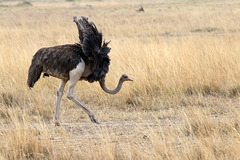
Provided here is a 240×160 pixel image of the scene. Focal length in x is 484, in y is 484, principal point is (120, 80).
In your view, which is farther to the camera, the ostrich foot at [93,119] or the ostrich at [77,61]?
the ostrich foot at [93,119]

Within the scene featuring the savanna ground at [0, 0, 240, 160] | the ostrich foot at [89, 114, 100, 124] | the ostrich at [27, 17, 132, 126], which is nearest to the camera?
the savanna ground at [0, 0, 240, 160]

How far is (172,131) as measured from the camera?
5.50m

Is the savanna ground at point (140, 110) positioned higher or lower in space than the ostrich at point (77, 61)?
lower

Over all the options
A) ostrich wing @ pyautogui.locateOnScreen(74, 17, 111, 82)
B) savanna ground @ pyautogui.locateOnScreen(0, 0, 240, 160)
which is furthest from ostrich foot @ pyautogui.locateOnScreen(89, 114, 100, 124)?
ostrich wing @ pyautogui.locateOnScreen(74, 17, 111, 82)

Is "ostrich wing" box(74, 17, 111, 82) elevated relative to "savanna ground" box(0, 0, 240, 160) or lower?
elevated

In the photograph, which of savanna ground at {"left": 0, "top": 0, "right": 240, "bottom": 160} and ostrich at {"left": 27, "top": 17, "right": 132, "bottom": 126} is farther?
ostrich at {"left": 27, "top": 17, "right": 132, "bottom": 126}

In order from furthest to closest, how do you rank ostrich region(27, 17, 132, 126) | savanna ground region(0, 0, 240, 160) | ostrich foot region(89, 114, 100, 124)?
1. ostrich foot region(89, 114, 100, 124)
2. ostrich region(27, 17, 132, 126)
3. savanna ground region(0, 0, 240, 160)

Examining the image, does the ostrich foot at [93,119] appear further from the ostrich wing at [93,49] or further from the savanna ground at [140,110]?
the ostrich wing at [93,49]

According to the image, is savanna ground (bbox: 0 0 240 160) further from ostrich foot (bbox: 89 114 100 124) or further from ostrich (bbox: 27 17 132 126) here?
→ ostrich (bbox: 27 17 132 126)

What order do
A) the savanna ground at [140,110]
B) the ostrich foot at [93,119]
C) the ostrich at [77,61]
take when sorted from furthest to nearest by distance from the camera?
the ostrich foot at [93,119] → the ostrich at [77,61] → the savanna ground at [140,110]

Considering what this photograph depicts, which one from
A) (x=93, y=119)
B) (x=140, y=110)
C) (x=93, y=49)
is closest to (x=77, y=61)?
(x=93, y=49)

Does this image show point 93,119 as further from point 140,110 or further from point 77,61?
point 140,110

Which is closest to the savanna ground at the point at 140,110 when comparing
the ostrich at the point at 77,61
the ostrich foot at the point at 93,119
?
the ostrich foot at the point at 93,119

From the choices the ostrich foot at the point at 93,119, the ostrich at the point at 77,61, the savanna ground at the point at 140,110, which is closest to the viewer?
the savanna ground at the point at 140,110
